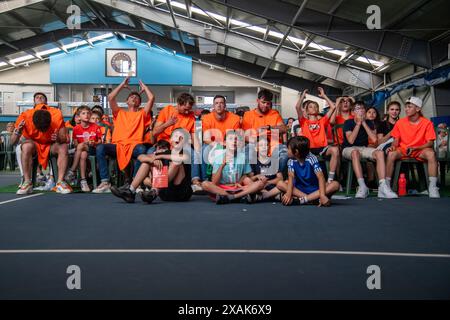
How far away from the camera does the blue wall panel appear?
965 inches

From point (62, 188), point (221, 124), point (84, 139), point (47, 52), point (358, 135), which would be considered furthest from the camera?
point (47, 52)

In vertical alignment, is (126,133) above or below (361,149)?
above

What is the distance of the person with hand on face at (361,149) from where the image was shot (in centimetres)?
570

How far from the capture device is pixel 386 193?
563cm

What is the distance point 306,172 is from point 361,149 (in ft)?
4.88

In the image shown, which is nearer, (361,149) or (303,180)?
(303,180)

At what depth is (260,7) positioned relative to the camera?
12.1m

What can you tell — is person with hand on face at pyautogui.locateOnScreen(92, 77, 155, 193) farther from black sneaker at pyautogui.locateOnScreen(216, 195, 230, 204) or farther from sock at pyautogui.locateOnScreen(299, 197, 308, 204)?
sock at pyautogui.locateOnScreen(299, 197, 308, 204)

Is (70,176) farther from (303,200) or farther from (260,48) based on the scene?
(260,48)

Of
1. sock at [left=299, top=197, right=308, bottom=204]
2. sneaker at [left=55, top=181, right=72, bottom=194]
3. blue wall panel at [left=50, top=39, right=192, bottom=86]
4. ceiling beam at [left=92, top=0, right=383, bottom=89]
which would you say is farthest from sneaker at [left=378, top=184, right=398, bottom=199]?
blue wall panel at [left=50, top=39, right=192, bottom=86]

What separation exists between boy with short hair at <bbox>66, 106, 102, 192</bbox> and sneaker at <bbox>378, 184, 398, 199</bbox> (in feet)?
11.4

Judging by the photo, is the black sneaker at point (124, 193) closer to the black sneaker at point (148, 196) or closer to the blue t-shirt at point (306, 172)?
the black sneaker at point (148, 196)

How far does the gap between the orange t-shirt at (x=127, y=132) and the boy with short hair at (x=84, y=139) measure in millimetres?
586

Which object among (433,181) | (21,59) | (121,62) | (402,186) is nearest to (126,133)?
(402,186)
